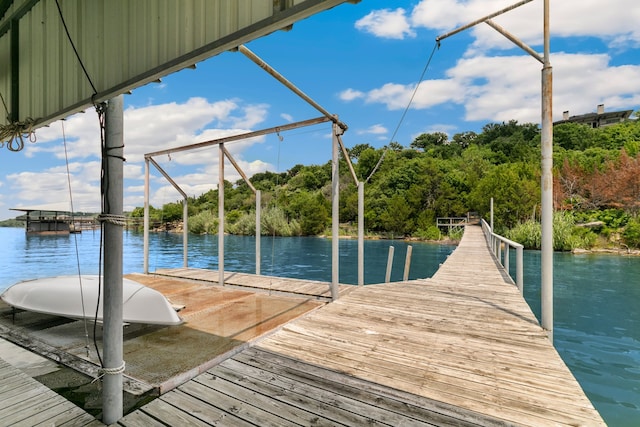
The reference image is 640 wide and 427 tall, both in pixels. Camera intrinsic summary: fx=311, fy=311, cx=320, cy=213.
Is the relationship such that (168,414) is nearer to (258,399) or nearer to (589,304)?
(258,399)

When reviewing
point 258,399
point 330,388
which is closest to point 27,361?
point 258,399

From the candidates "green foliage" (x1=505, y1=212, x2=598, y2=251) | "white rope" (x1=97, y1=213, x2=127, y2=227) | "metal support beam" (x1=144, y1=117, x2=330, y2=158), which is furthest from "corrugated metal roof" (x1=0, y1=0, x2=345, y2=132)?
"green foliage" (x1=505, y1=212, x2=598, y2=251)

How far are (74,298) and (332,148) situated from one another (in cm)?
377

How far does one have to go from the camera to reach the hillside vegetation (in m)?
23.0

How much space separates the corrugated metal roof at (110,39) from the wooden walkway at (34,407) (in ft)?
6.59

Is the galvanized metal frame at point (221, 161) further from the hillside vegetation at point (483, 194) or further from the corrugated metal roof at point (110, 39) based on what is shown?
the hillside vegetation at point (483, 194)

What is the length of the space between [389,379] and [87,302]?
3332 mm

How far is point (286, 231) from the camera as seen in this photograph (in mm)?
38094

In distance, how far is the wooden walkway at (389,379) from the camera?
A: 1935 mm

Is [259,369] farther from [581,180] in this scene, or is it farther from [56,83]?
[581,180]

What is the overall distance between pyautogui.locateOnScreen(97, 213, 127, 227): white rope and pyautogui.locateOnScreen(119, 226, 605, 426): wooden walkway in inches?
47.6

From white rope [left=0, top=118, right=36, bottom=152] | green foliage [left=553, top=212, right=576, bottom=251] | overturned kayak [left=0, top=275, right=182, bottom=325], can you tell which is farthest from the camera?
green foliage [left=553, top=212, right=576, bottom=251]

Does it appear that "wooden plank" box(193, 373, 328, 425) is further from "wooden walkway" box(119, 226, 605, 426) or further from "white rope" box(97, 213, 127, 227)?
"white rope" box(97, 213, 127, 227)

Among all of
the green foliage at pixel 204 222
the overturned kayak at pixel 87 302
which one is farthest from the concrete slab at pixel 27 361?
the green foliage at pixel 204 222
